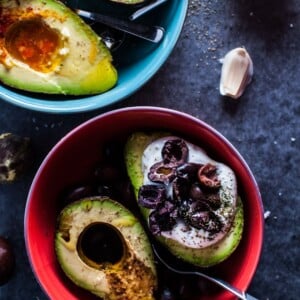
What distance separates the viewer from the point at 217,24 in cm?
117

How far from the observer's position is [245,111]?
1160 millimetres

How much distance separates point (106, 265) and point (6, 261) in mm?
170

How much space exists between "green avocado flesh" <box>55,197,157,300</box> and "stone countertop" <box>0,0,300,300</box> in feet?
0.51

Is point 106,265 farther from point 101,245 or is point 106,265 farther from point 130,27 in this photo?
point 130,27

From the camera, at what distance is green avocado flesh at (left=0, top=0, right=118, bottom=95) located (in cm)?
104

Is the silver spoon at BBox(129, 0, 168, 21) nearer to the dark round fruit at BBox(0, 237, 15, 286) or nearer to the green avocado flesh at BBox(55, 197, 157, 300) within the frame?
the green avocado flesh at BBox(55, 197, 157, 300)

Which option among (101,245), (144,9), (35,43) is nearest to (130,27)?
(144,9)

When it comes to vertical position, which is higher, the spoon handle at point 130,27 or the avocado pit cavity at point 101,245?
the spoon handle at point 130,27

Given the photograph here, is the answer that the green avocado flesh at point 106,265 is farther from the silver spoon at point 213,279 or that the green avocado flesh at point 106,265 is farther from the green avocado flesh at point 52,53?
the green avocado flesh at point 52,53

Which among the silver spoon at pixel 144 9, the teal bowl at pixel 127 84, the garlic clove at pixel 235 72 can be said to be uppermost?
the silver spoon at pixel 144 9

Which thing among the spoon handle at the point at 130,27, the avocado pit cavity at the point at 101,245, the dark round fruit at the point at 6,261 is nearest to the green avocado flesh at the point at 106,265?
the avocado pit cavity at the point at 101,245

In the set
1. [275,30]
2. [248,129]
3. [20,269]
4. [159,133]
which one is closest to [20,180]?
[20,269]

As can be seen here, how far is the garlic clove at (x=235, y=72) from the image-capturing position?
1136mm

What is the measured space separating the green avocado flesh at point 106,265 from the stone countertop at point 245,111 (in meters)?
0.16
